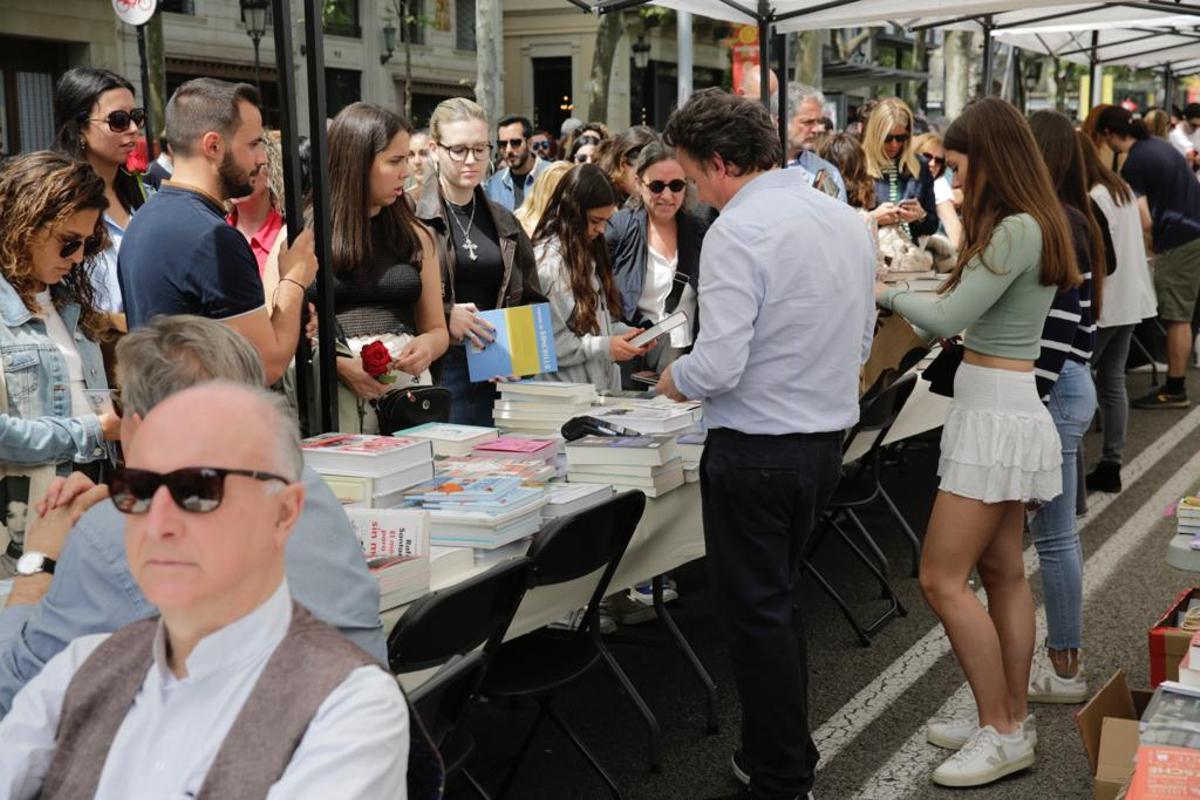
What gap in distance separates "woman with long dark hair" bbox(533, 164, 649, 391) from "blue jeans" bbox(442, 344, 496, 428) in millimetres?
251

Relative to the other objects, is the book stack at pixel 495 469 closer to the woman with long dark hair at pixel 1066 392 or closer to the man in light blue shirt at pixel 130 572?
the man in light blue shirt at pixel 130 572

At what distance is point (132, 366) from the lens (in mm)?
2301

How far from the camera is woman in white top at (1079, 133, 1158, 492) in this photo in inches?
281

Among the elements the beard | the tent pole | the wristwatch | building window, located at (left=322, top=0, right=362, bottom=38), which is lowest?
the wristwatch

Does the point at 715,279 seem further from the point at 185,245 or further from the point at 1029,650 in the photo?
the point at 1029,650

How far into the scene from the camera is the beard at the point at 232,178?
3529 millimetres

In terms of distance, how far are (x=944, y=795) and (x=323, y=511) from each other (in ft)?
7.48

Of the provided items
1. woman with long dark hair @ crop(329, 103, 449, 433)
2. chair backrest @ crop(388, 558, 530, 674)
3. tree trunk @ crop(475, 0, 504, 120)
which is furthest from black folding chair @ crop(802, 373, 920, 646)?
tree trunk @ crop(475, 0, 504, 120)

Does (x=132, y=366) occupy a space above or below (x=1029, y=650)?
above

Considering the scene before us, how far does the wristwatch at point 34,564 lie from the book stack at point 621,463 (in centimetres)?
164

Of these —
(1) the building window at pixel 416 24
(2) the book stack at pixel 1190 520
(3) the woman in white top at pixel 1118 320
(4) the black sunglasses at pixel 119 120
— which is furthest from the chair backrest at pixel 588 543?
(1) the building window at pixel 416 24

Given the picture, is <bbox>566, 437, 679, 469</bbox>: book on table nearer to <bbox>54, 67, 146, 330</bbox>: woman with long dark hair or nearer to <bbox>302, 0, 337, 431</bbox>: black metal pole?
<bbox>302, 0, 337, 431</bbox>: black metal pole

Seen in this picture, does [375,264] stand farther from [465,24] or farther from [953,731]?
[465,24]

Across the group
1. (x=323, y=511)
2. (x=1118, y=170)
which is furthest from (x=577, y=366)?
(x=1118, y=170)
